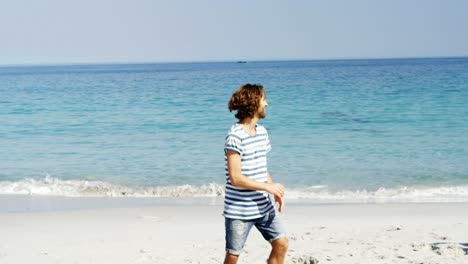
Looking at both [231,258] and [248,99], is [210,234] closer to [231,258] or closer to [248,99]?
[231,258]

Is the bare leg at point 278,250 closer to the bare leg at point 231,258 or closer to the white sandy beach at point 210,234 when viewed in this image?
the bare leg at point 231,258

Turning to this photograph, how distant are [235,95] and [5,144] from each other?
14.3 m

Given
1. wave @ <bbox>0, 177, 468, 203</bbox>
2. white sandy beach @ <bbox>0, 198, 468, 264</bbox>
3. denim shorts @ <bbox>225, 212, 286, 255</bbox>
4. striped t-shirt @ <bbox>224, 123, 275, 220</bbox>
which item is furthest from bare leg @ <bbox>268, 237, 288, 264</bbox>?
wave @ <bbox>0, 177, 468, 203</bbox>

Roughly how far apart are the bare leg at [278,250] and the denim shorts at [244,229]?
0.11 ft

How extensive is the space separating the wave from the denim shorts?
5480 millimetres

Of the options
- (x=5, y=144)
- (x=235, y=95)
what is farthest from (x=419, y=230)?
(x=5, y=144)

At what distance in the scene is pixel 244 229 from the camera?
171 inches

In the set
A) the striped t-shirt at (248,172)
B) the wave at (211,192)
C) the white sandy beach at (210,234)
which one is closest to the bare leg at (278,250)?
the striped t-shirt at (248,172)

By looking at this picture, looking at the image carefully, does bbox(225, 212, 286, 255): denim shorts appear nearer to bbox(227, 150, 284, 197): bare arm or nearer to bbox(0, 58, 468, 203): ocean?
bbox(227, 150, 284, 197): bare arm

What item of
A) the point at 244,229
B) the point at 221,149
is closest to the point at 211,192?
the point at 221,149

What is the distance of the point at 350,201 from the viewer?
9.86 m

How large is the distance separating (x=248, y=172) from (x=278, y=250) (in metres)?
0.64

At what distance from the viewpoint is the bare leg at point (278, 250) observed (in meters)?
4.48

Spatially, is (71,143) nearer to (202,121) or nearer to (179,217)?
(202,121)
